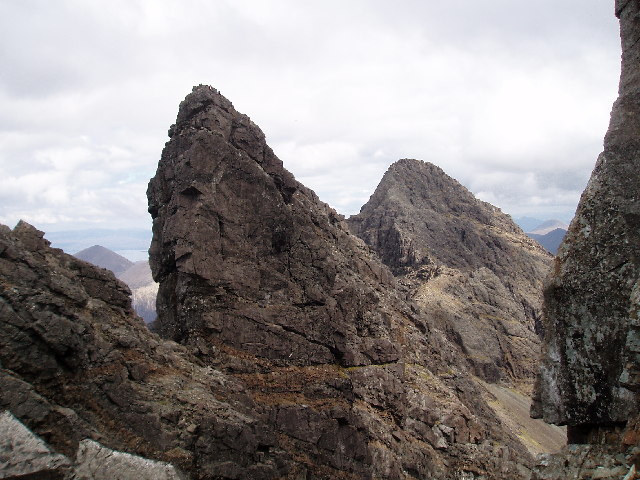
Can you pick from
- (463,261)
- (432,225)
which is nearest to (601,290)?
(463,261)

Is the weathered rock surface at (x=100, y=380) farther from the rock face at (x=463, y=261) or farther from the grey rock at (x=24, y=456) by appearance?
the rock face at (x=463, y=261)

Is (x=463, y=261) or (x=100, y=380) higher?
(x=463, y=261)

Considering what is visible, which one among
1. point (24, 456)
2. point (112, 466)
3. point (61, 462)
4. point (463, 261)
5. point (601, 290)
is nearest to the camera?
point (601, 290)

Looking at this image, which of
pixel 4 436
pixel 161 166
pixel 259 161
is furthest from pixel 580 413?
pixel 161 166

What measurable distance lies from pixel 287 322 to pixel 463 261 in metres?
88.2

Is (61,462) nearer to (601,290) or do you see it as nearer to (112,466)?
(112,466)

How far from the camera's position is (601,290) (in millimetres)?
14953

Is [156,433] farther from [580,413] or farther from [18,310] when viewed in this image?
[580,413]

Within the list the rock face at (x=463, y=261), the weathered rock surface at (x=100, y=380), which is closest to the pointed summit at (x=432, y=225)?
the rock face at (x=463, y=261)

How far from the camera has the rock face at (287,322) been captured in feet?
134

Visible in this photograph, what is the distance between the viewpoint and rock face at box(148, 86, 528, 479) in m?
41.0

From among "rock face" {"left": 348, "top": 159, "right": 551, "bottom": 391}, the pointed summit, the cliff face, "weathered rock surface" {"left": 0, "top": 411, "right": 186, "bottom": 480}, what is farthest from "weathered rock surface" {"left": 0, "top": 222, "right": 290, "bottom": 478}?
the pointed summit

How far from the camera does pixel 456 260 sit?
12369cm

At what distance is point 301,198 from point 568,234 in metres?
40.0
